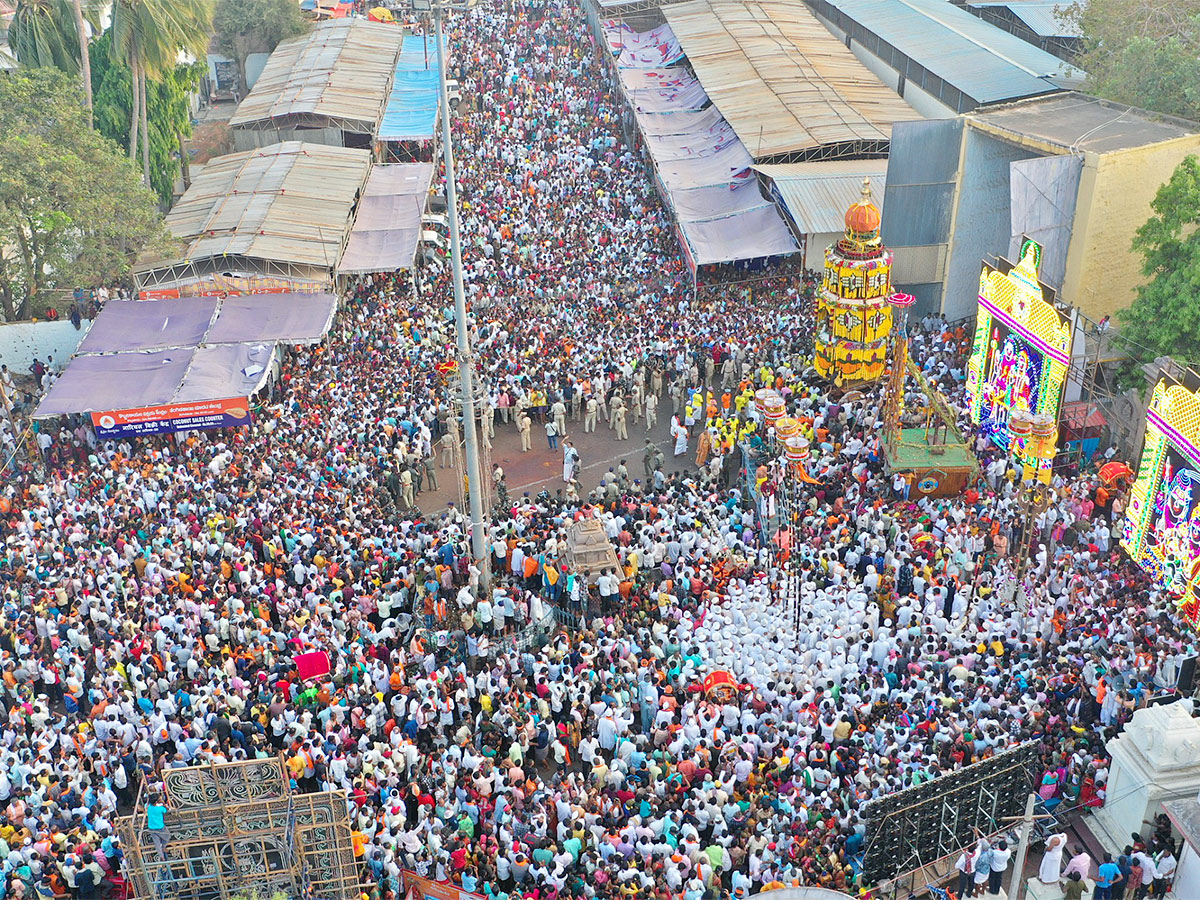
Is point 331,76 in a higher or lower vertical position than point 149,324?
higher

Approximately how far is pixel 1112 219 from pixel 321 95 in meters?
24.7

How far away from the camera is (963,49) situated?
37.7 metres

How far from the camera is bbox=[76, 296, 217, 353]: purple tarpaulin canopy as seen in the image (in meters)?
27.7

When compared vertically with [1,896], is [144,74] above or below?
above

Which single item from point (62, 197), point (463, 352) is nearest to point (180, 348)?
point (62, 197)

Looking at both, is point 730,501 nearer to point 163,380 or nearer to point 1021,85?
point 163,380

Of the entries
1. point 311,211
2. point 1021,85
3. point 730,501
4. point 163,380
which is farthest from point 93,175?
point 1021,85

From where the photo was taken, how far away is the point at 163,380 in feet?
85.6

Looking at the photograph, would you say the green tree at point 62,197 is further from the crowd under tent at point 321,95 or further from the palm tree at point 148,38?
the crowd under tent at point 321,95

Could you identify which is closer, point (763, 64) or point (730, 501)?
point (730, 501)

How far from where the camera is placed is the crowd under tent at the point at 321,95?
3919 centimetres

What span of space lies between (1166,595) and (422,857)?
11.9m

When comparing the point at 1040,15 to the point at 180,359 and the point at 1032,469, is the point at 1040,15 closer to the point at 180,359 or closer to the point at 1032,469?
the point at 1032,469

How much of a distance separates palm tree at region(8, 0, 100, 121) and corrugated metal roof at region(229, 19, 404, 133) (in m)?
4.87
